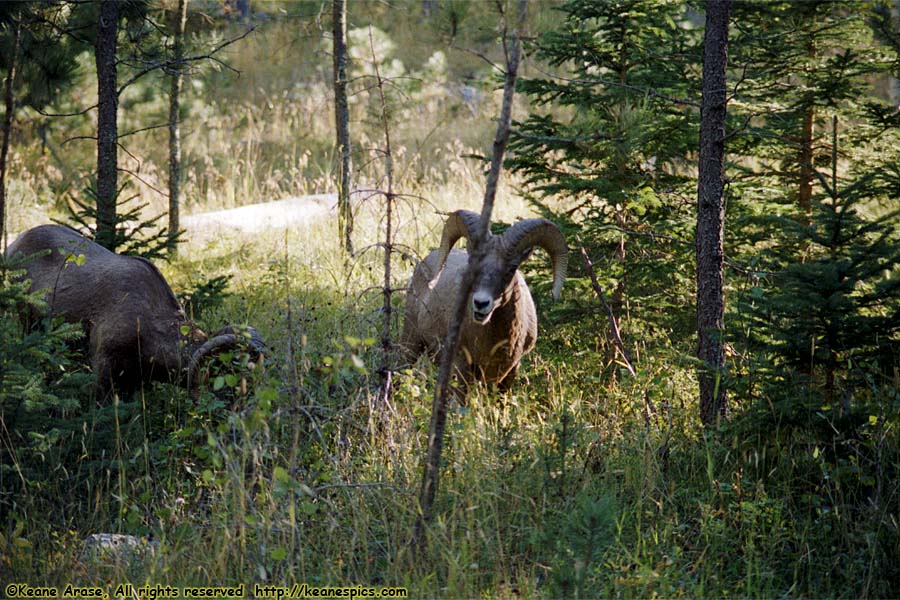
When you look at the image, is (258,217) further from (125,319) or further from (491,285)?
(491,285)

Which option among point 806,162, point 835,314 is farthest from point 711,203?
point 806,162

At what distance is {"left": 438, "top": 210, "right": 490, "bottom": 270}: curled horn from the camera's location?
20.6 ft

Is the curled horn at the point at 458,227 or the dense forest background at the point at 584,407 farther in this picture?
the curled horn at the point at 458,227

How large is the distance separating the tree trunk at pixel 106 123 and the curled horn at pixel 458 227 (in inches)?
126

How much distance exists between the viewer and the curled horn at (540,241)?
20.1 feet

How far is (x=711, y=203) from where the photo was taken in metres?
5.70

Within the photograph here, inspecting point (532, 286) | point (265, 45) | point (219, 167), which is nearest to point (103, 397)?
point (532, 286)

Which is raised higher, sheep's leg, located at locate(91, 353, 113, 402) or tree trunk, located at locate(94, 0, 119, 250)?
tree trunk, located at locate(94, 0, 119, 250)

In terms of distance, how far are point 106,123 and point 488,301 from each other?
13.8ft

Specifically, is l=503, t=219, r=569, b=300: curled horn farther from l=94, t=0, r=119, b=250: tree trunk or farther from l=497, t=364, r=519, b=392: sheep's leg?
l=94, t=0, r=119, b=250: tree trunk

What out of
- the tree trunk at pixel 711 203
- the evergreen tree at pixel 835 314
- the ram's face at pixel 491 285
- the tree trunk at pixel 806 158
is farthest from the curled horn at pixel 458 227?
the tree trunk at pixel 806 158

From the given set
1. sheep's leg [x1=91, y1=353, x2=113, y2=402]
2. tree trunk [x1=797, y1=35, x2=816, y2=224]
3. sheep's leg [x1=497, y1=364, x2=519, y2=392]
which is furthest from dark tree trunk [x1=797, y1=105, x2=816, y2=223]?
sheep's leg [x1=91, y1=353, x2=113, y2=402]

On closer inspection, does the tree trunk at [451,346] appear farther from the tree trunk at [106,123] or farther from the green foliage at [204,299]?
the tree trunk at [106,123]

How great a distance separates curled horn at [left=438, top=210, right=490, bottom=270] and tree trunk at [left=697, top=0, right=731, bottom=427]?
155cm
